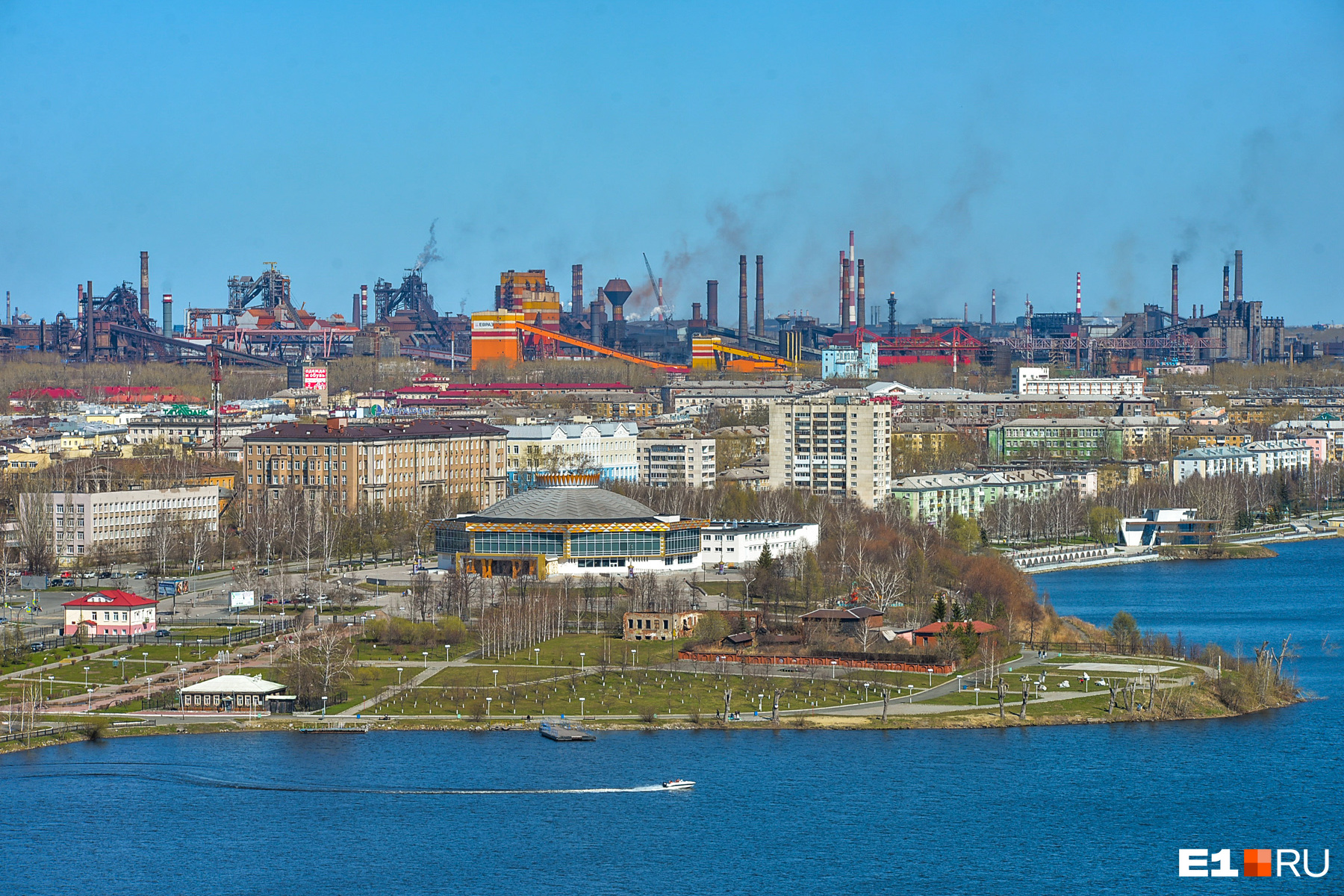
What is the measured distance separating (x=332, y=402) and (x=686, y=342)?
93.6 ft

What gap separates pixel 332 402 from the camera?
6781cm

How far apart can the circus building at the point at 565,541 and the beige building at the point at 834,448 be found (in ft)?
37.5

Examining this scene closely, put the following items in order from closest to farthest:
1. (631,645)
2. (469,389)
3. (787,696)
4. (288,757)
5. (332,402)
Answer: (288,757) < (787,696) < (631,645) < (332,402) < (469,389)

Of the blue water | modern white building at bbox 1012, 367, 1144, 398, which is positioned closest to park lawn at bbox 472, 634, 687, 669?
the blue water

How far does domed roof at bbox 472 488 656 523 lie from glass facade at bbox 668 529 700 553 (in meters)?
0.41

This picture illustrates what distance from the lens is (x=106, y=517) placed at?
119 ft

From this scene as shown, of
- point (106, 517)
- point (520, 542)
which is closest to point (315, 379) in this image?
point (106, 517)

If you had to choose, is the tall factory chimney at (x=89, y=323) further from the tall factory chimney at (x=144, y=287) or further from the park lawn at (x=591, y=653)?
the park lawn at (x=591, y=653)

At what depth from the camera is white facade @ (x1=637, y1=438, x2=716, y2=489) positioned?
1925 inches

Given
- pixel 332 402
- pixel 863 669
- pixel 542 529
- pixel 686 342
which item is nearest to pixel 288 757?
pixel 863 669

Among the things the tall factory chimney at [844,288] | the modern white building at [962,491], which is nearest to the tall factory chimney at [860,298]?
the tall factory chimney at [844,288]

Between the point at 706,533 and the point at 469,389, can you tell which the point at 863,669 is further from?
the point at 469,389

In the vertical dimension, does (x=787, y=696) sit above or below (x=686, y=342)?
below

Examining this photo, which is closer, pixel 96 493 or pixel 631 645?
pixel 631 645
